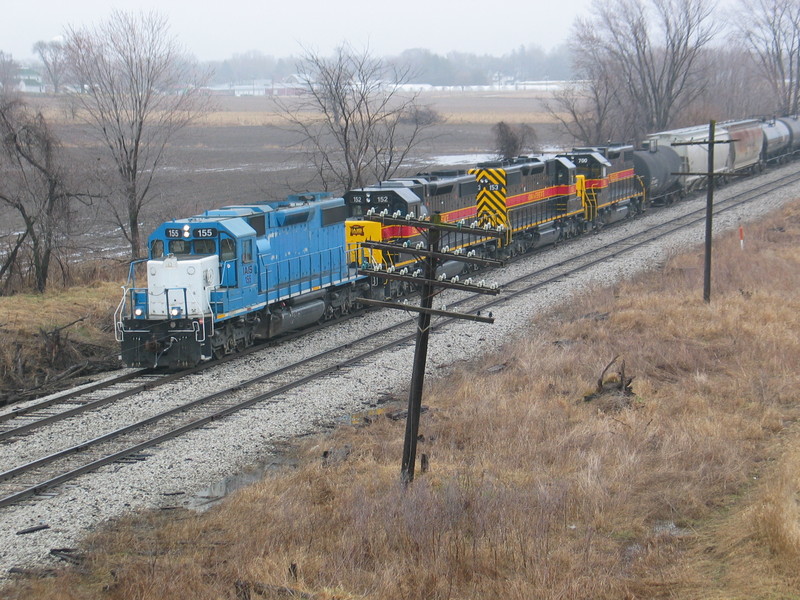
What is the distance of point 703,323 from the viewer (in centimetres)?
1969

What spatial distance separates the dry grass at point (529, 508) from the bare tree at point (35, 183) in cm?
1481

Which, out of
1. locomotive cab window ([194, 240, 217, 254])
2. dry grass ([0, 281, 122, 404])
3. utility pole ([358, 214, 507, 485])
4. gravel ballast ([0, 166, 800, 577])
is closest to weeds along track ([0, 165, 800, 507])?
gravel ballast ([0, 166, 800, 577])

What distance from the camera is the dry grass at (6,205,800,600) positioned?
8.21 meters

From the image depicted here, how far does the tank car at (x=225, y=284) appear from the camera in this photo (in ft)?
58.9

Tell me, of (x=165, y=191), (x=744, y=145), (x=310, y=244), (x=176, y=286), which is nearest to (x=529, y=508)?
(x=176, y=286)

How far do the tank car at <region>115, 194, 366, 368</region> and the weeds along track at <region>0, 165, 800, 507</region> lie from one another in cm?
64

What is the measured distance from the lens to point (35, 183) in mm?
26469

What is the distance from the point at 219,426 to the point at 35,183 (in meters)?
15.5

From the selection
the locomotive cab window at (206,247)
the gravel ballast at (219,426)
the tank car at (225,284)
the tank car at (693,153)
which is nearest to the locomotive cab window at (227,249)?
the tank car at (225,284)

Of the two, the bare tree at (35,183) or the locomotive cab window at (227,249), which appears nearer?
the locomotive cab window at (227,249)

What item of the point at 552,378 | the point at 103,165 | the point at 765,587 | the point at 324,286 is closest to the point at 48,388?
the point at 324,286

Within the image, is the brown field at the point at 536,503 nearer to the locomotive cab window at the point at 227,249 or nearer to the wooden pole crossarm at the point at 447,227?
the wooden pole crossarm at the point at 447,227

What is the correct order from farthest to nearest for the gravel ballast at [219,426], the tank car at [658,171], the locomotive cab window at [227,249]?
the tank car at [658,171] → the locomotive cab window at [227,249] → the gravel ballast at [219,426]

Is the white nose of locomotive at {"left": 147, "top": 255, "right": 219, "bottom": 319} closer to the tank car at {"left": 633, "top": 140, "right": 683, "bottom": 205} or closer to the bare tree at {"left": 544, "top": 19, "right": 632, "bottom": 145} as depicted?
the tank car at {"left": 633, "top": 140, "right": 683, "bottom": 205}
